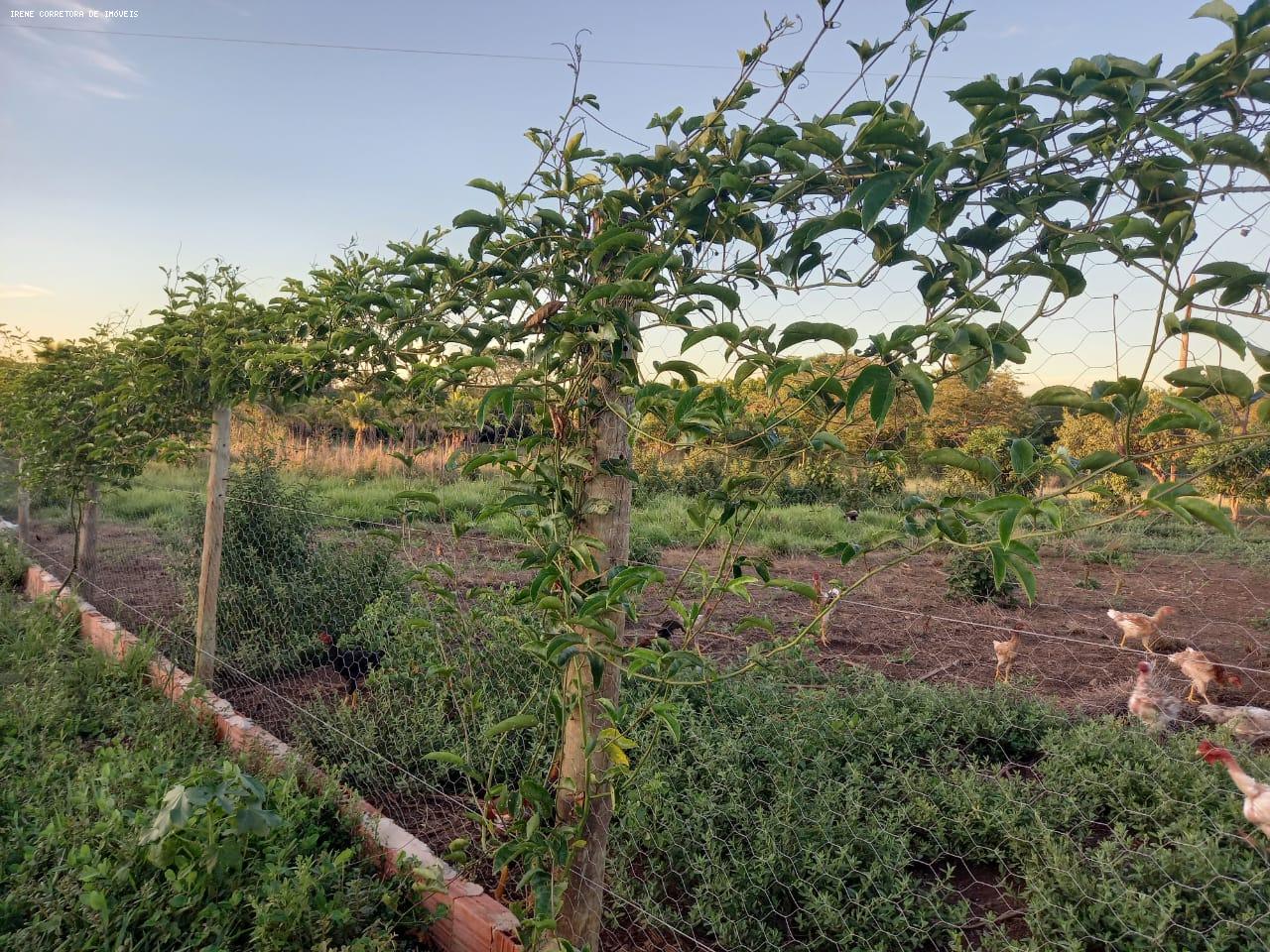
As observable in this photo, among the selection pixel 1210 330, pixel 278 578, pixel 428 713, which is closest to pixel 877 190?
pixel 1210 330

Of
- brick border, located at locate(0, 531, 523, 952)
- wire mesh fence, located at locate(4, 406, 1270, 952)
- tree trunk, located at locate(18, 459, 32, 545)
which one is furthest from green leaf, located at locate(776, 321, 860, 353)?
tree trunk, located at locate(18, 459, 32, 545)

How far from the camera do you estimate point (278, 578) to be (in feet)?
14.4

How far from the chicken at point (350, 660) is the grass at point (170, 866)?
112 cm

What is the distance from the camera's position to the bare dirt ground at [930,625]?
276cm

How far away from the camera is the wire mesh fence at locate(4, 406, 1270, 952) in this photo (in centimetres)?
203

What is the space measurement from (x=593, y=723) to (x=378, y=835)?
107 centimetres

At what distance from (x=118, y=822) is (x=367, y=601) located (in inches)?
95.6

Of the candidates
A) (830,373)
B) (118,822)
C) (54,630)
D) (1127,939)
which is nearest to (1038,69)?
(830,373)

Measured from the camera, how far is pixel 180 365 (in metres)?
3.67

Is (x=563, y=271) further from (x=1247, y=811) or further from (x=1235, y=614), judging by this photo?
(x=1235, y=614)

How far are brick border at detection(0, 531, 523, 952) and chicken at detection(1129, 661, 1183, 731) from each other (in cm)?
252

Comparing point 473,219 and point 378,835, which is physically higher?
point 473,219

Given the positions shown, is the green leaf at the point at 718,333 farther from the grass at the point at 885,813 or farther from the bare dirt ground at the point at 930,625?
the bare dirt ground at the point at 930,625

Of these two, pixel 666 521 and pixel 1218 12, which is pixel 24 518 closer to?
pixel 666 521
